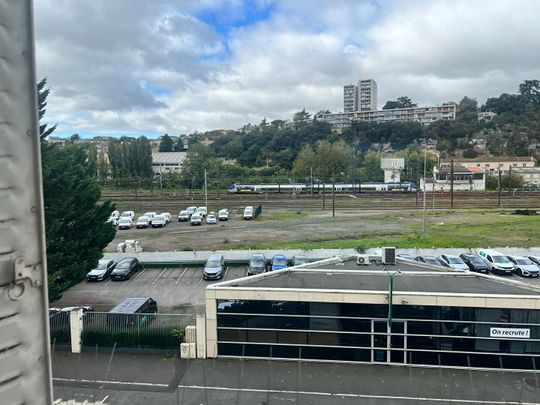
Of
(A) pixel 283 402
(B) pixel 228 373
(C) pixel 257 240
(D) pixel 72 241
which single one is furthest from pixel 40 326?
(C) pixel 257 240

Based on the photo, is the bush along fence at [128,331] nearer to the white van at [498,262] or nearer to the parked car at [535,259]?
the white van at [498,262]

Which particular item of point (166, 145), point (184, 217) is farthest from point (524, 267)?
point (166, 145)

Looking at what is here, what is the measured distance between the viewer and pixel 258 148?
401ft

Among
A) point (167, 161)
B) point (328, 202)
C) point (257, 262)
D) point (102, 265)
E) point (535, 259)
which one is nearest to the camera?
point (257, 262)

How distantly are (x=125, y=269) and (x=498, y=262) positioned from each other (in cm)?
2112

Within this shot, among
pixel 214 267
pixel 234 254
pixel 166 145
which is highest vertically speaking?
pixel 166 145

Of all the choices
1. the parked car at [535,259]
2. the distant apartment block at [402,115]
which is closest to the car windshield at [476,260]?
the parked car at [535,259]

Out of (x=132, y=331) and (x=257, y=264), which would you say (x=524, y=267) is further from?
(x=132, y=331)

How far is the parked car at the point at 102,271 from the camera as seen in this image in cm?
2378

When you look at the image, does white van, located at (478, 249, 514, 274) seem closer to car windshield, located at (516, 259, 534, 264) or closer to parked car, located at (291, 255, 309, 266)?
car windshield, located at (516, 259, 534, 264)

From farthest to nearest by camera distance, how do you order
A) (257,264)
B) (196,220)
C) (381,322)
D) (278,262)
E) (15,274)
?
(196,220), (278,262), (257,264), (381,322), (15,274)

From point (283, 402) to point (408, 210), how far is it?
43.1m

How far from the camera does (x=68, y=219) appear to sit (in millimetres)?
18641

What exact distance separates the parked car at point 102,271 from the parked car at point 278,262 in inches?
366
